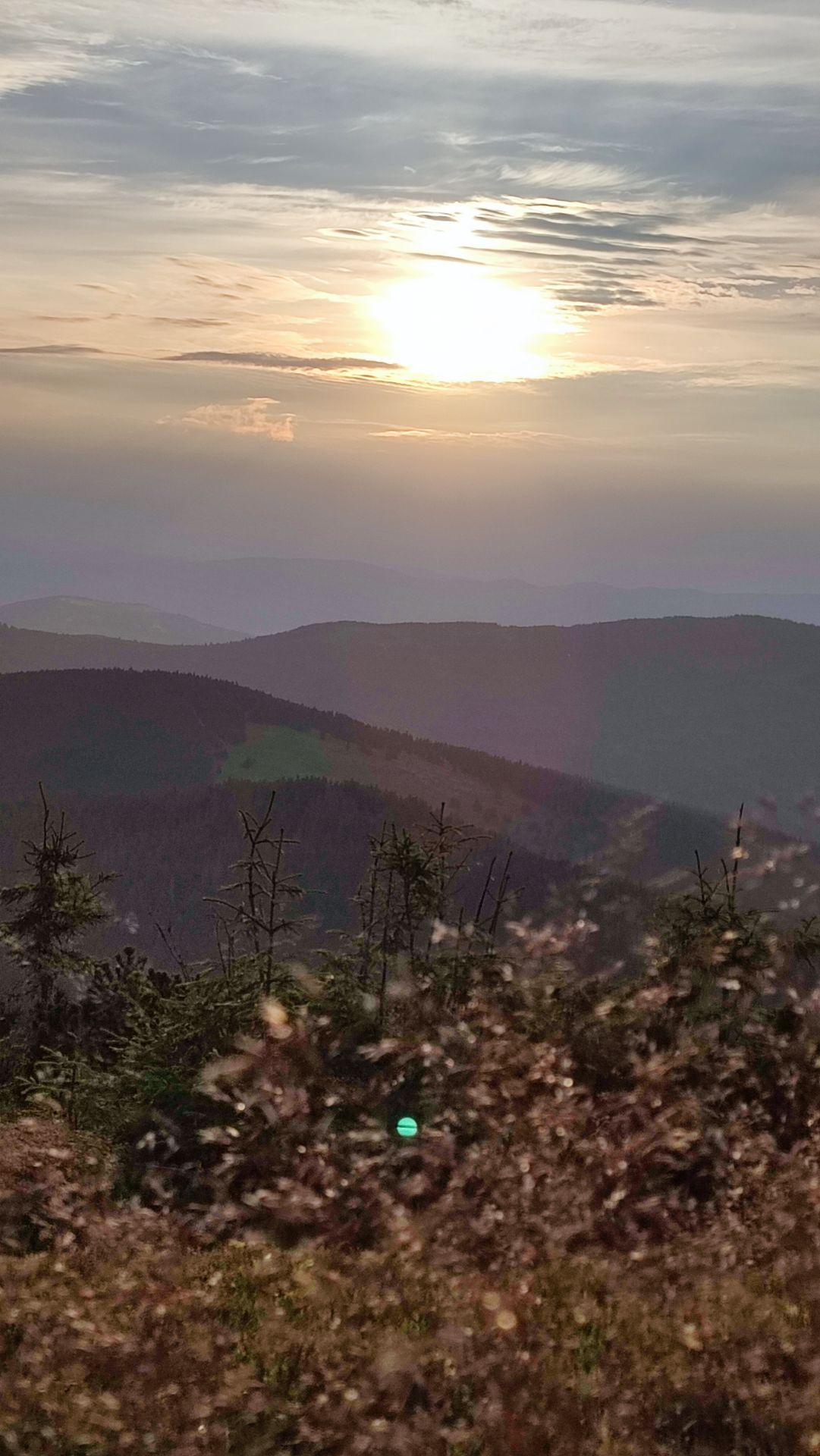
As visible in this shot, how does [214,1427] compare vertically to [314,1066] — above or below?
above

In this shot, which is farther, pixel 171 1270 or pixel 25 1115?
pixel 25 1115

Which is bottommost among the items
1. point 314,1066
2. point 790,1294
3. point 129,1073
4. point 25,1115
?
point 25,1115

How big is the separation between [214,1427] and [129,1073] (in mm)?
7960

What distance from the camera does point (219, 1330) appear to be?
6770mm

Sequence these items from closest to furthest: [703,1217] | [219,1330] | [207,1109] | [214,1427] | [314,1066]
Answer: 1. [214,1427]
2. [219,1330]
3. [703,1217]
4. [314,1066]
5. [207,1109]

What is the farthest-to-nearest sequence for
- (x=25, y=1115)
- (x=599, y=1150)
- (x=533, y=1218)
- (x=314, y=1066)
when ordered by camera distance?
1. (x=25, y=1115)
2. (x=314, y=1066)
3. (x=599, y=1150)
4. (x=533, y=1218)

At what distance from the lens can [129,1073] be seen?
1349 cm

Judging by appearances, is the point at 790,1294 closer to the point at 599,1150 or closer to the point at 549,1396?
the point at 599,1150

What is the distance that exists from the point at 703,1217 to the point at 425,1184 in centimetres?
219

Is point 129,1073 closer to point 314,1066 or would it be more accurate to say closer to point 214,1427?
point 314,1066

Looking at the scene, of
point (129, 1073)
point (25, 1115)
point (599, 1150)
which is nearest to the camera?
point (599, 1150)

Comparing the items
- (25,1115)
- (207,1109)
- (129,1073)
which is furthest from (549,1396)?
(25,1115)

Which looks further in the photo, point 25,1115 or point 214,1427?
point 25,1115

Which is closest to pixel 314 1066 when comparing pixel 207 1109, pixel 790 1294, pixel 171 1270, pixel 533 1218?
pixel 207 1109
